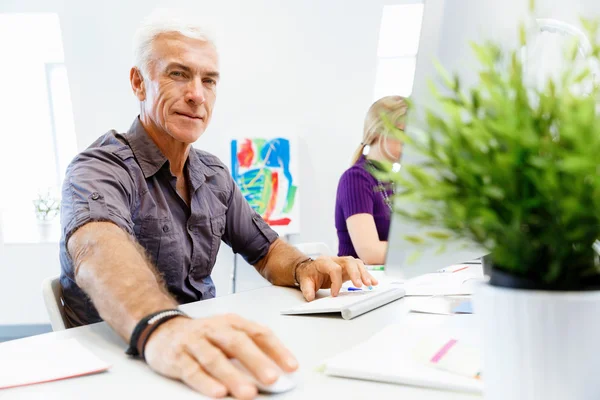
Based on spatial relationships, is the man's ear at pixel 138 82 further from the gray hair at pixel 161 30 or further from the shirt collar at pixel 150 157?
the shirt collar at pixel 150 157

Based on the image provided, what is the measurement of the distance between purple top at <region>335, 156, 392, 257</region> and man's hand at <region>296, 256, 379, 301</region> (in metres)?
1.01

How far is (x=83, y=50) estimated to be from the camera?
159 inches

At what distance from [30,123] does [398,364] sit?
4193 millimetres

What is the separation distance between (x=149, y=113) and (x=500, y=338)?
147 centimetres

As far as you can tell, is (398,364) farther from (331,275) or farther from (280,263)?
(280,263)

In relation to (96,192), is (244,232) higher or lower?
lower

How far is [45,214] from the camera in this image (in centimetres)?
416

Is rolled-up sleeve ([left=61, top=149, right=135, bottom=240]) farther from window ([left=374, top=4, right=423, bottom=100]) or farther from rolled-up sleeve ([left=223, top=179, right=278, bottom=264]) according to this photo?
window ([left=374, top=4, right=423, bottom=100])

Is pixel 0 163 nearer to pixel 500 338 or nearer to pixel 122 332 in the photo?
pixel 122 332

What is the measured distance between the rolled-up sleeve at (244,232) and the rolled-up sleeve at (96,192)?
0.40 metres

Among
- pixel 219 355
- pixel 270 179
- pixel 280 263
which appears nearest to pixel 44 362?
pixel 219 355

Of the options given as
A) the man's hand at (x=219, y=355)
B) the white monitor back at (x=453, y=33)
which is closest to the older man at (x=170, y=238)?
the man's hand at (x=219, y=355)

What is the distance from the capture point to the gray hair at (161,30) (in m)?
1.70

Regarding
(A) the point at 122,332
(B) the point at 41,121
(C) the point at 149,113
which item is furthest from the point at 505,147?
(B) the point at 41,121
